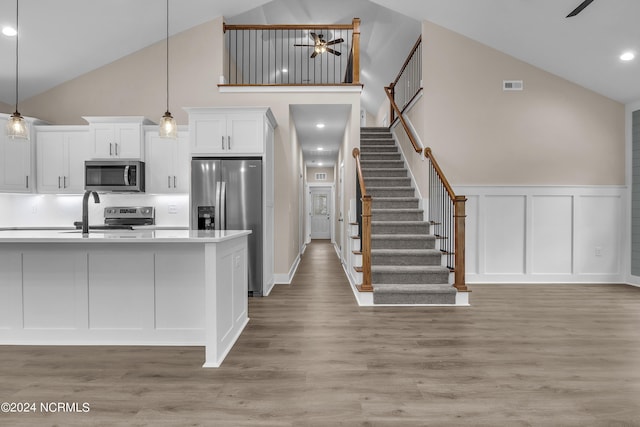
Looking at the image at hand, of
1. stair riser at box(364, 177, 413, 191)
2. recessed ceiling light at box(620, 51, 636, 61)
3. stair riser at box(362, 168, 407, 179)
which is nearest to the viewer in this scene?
recessed ceiling light at box(620, 51, 636, 61)

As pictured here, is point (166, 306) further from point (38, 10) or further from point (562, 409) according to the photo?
point (38, 10)

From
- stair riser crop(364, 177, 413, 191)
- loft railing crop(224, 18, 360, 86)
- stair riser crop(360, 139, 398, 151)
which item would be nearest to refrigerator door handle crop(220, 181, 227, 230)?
loft railing crop(224, 18, 360, 86)

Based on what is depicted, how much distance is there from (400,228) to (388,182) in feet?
3.88

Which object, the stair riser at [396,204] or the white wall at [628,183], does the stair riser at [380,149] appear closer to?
the stair riser at [396,204]

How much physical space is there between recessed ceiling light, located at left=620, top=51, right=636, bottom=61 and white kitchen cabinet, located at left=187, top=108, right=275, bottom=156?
178 inches

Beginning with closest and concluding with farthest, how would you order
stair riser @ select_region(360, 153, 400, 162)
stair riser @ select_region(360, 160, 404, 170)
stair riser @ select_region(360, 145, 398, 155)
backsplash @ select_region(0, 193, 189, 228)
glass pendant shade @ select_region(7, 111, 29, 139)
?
glass pendant shade @ select_region(7, 111, 29, 139) → backsplash @ select_region(0, 193, 189, 228) → stair riser @ select_region(360, 160, 404, 170) → stair riser @ select_region(360, 153, 400, 162) → stair riser @ select_region(360, 145, 398, 155)

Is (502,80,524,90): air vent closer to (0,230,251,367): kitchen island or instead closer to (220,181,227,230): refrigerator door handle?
(220,181,227,230): refrigerator door handle

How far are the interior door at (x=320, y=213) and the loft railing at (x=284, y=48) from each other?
179 inches

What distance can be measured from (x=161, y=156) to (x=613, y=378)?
17.7 feet

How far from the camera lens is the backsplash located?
5.41 meters

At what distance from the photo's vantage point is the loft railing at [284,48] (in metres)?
5.38

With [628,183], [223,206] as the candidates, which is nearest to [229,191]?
[223,206]

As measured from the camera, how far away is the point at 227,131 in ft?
14.9

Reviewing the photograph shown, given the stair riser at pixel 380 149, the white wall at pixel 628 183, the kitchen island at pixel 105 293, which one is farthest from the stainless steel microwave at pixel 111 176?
the white wall at pixel 628 183
